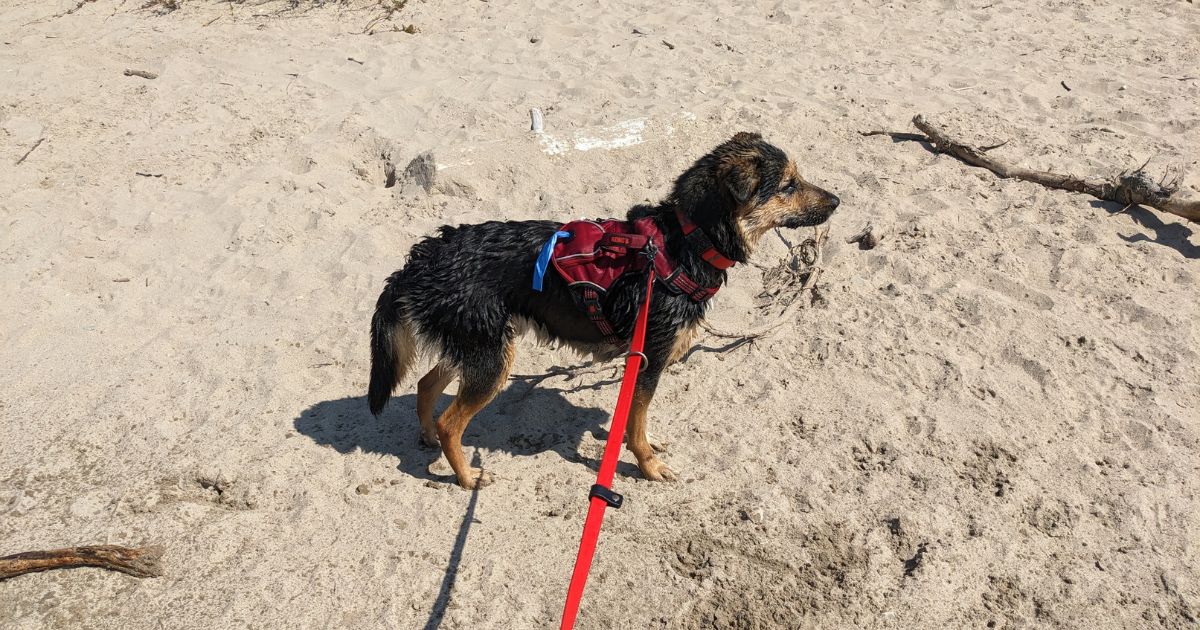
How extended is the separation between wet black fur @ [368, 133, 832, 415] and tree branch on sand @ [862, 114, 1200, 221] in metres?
3.64

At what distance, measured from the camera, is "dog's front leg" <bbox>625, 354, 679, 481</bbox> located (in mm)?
4371

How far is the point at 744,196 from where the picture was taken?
4016 millimetres

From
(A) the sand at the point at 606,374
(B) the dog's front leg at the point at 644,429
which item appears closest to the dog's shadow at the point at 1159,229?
(A) the sand at the point at 606,374

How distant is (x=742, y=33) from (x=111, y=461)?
8497 millimetres

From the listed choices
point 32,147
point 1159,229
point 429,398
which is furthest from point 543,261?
point 32,147

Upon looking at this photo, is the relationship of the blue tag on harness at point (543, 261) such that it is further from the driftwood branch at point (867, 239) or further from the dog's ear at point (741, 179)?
the driftwood branch at point (867, 239)

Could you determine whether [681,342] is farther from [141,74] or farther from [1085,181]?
[141,74]

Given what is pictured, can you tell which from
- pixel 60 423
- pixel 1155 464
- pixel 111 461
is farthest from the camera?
pixel 60 423

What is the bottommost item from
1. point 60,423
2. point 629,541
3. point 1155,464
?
point 60,423

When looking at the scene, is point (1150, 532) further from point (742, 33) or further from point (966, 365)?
point (742, 33)

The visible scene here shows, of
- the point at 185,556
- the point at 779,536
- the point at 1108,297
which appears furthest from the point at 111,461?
the point at 1108,297

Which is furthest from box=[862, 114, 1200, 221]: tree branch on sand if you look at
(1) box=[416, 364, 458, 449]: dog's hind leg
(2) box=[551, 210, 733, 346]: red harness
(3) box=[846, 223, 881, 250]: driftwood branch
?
(1) box=[416, 364, 458, 449]: dog's hind leg

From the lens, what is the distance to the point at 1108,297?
18.7ft

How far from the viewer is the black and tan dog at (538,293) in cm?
415
